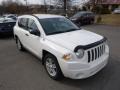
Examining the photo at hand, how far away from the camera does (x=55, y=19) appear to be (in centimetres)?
555

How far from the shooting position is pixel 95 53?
4.02 meters

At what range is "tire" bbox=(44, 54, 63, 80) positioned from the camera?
4.17 meters

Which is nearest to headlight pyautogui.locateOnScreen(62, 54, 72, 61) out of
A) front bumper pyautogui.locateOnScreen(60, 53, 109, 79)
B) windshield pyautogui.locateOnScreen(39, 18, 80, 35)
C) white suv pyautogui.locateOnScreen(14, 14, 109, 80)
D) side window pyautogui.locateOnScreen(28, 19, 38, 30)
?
white suv pyautogui.locateOnScreen(14, 14, 109, 80)

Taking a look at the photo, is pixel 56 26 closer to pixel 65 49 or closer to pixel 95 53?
pixel 65 49

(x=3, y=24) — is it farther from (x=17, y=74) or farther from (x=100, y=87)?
(x=100, y=87)

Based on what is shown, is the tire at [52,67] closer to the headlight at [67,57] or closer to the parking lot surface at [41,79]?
the parking lot surface at [41,79]

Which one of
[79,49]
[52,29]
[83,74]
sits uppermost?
[52,29]

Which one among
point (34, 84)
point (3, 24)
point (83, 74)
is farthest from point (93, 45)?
point (3, 24)

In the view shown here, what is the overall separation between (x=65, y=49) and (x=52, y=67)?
32.7 inches

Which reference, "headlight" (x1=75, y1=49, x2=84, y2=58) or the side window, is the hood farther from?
the side window

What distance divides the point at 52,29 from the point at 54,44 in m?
0.90

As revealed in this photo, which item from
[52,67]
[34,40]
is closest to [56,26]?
[34,40]

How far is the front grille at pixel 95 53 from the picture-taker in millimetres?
3863

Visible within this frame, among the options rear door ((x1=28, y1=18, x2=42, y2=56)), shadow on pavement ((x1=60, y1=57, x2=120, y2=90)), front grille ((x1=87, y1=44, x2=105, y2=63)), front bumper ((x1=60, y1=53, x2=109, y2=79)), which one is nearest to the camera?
front bumper ((x1=60, y1=53, x2=109, y2=79))
